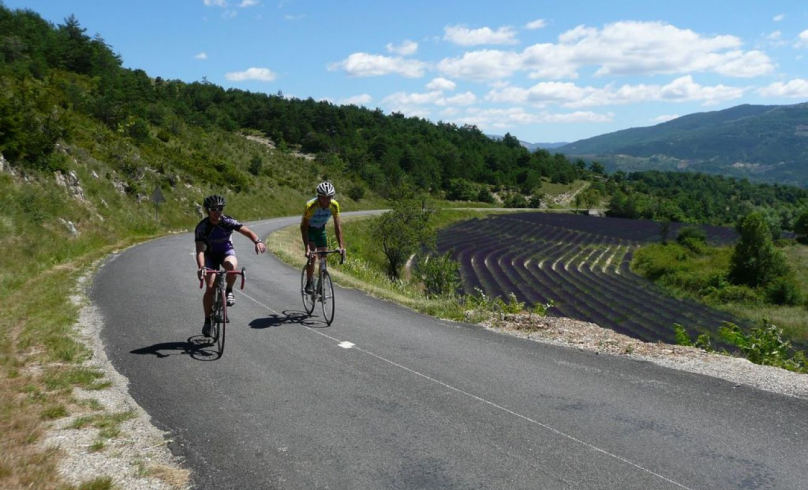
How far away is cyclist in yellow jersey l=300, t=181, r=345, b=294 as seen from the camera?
9453 millimetres

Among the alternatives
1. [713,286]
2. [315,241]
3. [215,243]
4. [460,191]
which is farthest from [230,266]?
[460,191]

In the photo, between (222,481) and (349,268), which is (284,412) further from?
(349,268)

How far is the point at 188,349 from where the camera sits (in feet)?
26.3

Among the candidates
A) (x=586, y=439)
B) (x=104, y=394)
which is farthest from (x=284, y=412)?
(x=586, y=439)

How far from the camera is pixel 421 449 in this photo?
4961 millimetres

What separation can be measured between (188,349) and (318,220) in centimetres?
319

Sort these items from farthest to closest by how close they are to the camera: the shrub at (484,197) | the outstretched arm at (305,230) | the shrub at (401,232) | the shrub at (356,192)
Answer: the shrub at (484,197), the shrub at (356,192), the shrub at (401,232), the outstretched arm at (305,230)

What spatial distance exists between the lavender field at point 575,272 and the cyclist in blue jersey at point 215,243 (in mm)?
20671

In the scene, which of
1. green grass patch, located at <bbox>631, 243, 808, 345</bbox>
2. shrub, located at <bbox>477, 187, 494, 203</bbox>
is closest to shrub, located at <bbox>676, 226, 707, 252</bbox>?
green grass patch, located at <bbox>631, 243, 808, 345</bbox>

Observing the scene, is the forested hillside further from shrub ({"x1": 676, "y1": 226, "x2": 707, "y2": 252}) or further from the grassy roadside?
shrub ({"x1": 676, "y1": 226, "x2": 707, "y2": 252})

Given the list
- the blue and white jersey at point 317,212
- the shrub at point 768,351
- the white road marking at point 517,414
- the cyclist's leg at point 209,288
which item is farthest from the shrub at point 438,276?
the cyclist's leg at point 209,288

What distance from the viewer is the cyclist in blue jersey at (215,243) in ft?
25.0

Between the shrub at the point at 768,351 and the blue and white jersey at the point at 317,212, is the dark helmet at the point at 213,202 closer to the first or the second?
the blue and white jersey at the point at 317,212

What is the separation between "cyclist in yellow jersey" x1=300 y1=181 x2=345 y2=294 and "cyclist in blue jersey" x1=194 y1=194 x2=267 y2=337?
5.59 ft
